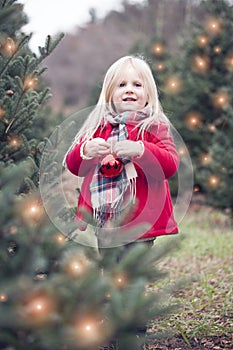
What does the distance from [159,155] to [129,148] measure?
18 centimetres

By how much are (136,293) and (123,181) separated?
→ 115cm

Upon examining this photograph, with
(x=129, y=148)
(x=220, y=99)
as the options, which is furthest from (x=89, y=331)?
(x=220, y=99)

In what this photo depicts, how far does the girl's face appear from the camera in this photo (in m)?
2.68

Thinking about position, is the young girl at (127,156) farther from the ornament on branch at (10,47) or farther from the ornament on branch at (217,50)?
the ornament on branch at (217,50)

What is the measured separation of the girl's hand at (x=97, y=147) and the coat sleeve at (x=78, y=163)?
127 mm

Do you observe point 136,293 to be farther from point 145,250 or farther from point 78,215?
point 78,215

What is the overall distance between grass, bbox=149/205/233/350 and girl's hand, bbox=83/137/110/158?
602mm

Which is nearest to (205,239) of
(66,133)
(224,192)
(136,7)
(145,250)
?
(224,192)

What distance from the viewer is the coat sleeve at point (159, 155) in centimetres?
247

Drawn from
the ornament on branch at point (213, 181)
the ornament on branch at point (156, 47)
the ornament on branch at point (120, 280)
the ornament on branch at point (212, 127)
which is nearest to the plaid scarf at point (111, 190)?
the ornament on branch at point (120, 280)

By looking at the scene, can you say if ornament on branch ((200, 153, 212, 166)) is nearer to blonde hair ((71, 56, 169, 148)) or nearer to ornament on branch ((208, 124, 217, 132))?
ornament on branch ((208, 124, 217, 132))

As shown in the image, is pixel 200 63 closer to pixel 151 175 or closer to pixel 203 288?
pixel 203 288

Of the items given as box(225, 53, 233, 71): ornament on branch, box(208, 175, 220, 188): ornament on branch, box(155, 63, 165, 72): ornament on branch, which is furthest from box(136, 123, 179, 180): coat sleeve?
box(155, 63, 165, 72): ornament on branch

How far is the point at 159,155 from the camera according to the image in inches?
98.0
